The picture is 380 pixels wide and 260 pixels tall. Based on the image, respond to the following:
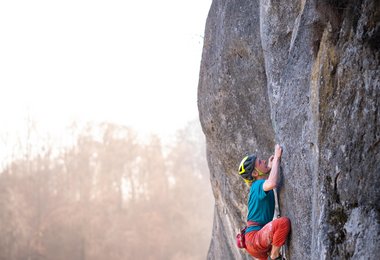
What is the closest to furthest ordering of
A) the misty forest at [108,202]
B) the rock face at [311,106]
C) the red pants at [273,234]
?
1. the rock face at [311,106]
2. the red pants at [273,234]
3. the misty forest at [108,202]

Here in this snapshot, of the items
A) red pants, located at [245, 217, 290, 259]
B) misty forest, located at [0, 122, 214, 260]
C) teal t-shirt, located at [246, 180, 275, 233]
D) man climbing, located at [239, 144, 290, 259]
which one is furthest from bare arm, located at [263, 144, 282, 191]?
misty forest, located at [0, 122, 214, 260]

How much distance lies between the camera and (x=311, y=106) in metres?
6.40

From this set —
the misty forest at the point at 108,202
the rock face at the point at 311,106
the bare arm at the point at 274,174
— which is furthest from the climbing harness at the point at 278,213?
the misty forest at the point at 108,202

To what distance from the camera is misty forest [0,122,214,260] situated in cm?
5325

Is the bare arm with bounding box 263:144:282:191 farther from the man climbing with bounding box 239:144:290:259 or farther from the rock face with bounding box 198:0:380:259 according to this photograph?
the rock face with bounding box 198:0:380:259

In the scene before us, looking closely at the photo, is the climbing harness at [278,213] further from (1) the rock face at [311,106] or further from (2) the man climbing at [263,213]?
(1) the rock face at [311,106]

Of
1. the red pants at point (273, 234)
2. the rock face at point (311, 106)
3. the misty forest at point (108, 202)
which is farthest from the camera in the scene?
the misty forest at point (108, 202)

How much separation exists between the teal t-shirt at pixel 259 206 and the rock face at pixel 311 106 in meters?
0.25

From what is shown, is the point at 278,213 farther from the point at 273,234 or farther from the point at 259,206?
the point at 273,234

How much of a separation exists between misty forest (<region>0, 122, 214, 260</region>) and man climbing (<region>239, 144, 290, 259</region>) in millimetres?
47819

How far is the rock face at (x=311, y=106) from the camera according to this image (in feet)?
17.2

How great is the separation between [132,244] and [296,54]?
50.6 metres

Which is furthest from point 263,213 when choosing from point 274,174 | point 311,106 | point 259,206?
point 311,106

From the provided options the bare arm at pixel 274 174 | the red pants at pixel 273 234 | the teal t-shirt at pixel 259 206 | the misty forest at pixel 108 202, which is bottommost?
the misty forest at pixel 108 202
